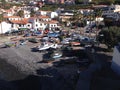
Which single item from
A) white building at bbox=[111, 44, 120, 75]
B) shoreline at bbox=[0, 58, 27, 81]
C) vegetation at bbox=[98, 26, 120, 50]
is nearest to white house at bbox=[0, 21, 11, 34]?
shoreline at bbox=[0, 58, 27, 81]

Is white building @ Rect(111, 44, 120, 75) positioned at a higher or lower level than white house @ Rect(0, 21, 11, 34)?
higher

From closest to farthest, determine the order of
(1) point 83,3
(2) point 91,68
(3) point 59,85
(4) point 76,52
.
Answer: (3) point 59,85
(2) point 91,68
(4) point 76,52
(1) point 83,3

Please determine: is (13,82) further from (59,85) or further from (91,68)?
(91,68)

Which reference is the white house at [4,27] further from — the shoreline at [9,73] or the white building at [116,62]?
the white building at [116,62]

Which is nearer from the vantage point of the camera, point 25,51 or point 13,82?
point 13,82

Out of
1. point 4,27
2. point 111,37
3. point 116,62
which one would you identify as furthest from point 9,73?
point 4,27

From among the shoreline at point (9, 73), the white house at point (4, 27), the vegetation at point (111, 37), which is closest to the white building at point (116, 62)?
the vegetation at point (111, 37)

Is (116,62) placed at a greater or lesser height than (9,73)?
greater

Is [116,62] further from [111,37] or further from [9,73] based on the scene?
[9,73]

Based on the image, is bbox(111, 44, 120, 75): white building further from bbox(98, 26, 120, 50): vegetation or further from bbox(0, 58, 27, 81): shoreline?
bbox(0, 58, 27, 81): shoreline

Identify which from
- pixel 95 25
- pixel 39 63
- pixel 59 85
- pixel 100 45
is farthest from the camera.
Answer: pixel 95 25

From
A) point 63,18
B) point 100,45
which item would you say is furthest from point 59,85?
point 63,18
